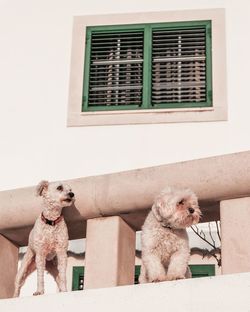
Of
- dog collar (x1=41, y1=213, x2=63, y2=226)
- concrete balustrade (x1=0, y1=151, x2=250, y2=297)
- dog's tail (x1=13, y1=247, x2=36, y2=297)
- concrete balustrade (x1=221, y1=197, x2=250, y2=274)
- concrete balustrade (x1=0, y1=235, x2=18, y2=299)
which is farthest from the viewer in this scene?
concrete balustrade (x1=0, y1=235, x2=18, y2=299)

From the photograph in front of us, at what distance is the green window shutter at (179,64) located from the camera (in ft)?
40.3

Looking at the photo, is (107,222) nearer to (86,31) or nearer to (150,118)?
(150,118)

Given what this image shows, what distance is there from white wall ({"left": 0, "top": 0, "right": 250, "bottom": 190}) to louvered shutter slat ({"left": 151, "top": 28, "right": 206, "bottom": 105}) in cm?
32

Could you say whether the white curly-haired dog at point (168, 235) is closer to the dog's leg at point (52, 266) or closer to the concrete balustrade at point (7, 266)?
the dog's leg at point (52, 266)

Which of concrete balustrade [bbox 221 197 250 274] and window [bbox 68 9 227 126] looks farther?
window [bbox 68 9 227 126]

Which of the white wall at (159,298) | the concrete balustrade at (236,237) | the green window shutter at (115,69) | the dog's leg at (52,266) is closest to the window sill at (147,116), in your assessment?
the green window shutter at (115,69)

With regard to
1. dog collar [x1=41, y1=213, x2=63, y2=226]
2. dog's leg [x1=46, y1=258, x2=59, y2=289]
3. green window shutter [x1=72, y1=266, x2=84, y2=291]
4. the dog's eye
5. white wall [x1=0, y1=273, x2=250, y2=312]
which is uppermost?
the dog's eye

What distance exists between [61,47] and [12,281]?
3.39 metres

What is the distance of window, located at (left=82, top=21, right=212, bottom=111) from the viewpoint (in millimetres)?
12297

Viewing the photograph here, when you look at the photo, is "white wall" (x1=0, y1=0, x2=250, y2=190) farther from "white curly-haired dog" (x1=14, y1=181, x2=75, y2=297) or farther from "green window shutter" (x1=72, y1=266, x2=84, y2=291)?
"white curly-haired dog" (x1=14, y1=181, x2=75, y2=297)

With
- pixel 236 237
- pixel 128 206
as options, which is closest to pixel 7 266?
pixel 128 206

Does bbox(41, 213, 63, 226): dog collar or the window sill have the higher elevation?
the window sill

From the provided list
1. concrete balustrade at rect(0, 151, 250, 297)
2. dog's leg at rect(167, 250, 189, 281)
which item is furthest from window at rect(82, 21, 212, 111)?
dog's leg at rect(167, 250, 189, 281)

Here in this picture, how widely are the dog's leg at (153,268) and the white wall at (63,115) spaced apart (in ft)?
9.85
